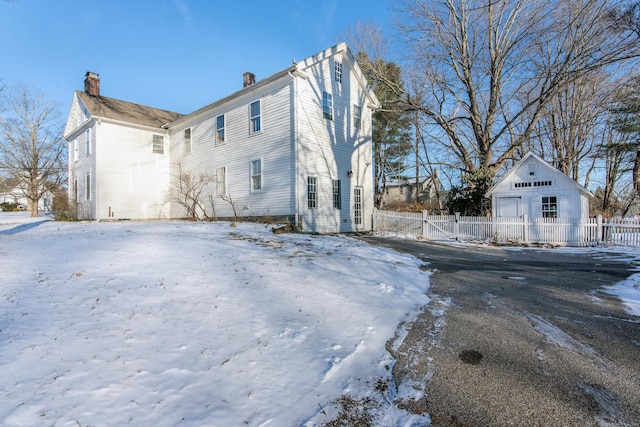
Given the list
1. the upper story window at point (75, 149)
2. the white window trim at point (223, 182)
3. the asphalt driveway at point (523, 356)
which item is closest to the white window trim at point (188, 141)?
the white window trim at point (223, 182)

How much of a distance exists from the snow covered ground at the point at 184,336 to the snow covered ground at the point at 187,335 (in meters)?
0.01

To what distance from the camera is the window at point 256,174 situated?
14.2 meters

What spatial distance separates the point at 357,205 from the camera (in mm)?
16406

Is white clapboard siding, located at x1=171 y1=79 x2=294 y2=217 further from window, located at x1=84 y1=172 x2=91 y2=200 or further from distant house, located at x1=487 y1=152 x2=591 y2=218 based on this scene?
distant house, located at x1=487 y1=152 x2=591 y2=218

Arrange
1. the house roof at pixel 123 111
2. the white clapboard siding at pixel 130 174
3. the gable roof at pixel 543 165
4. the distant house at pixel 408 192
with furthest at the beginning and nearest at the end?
the distant house at pixel 408 192 → the house roof at pixel 123 111 → the white clapboard siding at pixel 130 174 → the gable roof at pixel 543 165

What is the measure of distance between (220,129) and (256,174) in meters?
3.69

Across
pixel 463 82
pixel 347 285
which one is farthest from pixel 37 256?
pixel 463 82

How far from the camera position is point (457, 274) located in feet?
23.4

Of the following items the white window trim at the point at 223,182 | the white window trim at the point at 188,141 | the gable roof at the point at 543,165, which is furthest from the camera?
the white window trim at the point at 188,141

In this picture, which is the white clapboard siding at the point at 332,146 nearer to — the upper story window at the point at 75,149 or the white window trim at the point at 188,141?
the white window trim at the point at 188,141

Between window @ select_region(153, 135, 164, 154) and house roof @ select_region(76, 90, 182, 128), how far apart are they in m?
0.64

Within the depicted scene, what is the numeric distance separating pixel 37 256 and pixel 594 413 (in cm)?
774

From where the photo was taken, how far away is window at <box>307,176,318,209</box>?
533 inches

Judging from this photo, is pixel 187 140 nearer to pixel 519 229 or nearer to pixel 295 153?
pixel 295 153
